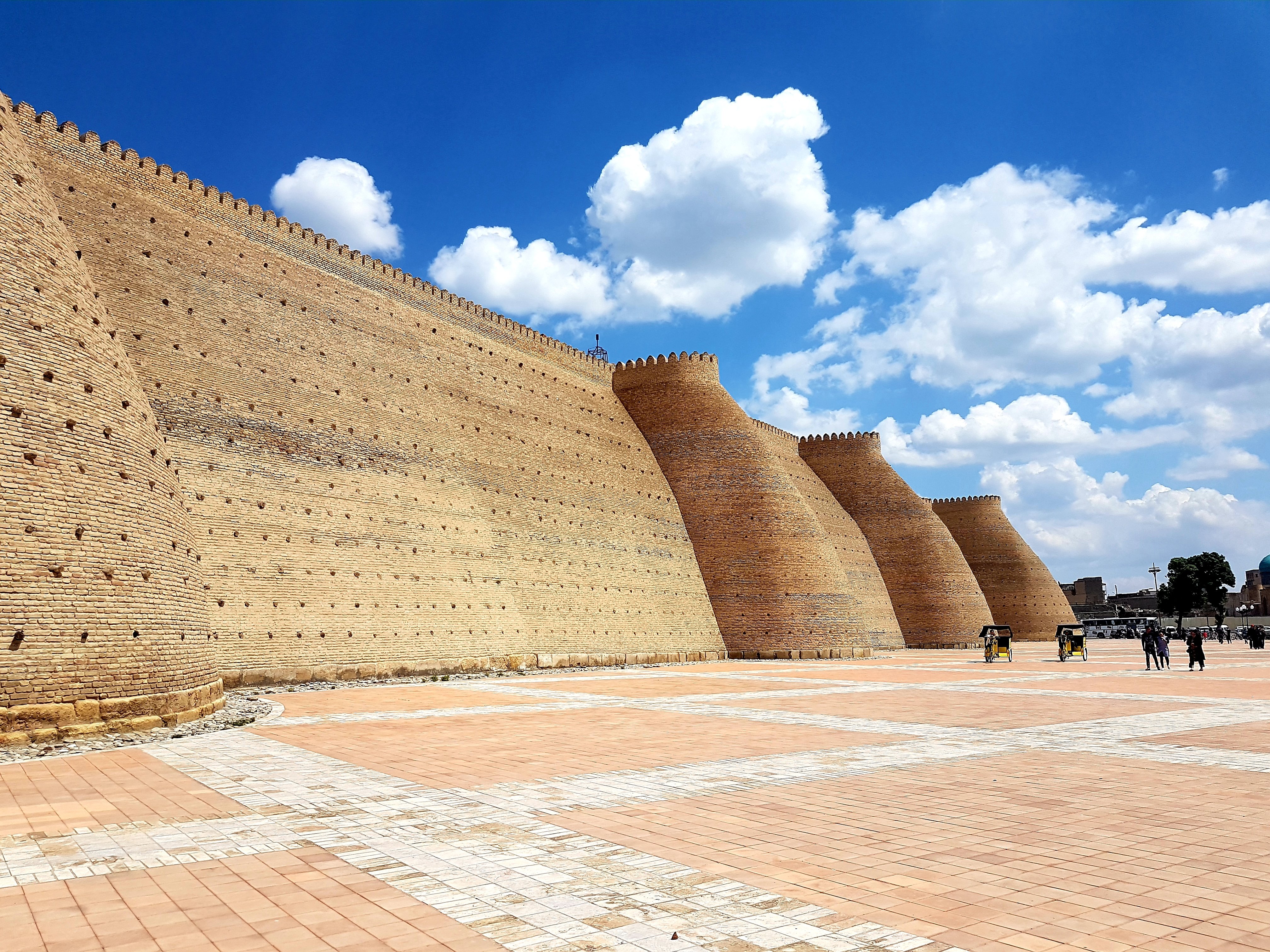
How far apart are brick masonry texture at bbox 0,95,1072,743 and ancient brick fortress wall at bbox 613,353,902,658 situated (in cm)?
9

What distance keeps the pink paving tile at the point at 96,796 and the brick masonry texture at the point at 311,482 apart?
1601 mm

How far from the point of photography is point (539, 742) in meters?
9.30

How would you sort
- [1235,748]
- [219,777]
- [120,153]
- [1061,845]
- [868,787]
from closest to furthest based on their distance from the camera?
[1061,845]
[868,787]
[219,777]
[1235,748]
[120,153]

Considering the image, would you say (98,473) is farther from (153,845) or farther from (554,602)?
(554,602)

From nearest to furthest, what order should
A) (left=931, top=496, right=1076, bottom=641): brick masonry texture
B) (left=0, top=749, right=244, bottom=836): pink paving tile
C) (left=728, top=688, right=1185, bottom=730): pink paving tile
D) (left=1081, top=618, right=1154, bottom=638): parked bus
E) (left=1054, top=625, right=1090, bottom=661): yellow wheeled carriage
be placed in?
(left=0, top=749, right=244, bottom=836): pink paving tile, (left=728, top=688, right=1185, bottom=730): pink paving tile, (left=1054, top=625, right=1090, bottom=661): yellow wheeled carriage, (left=931, top=496, right=1076, bottom=641): brick masonry texture, (left=1081, top=618, right=1154, bottom=638): parked bus

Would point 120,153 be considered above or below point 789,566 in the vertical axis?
above

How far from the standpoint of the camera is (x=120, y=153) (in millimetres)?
17531

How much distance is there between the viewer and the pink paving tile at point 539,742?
7.70m

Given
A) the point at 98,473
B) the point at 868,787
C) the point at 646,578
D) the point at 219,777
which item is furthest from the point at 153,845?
the point at 646,578

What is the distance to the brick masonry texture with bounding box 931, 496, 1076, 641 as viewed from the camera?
48.6 metres

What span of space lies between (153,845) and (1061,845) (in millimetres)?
5110

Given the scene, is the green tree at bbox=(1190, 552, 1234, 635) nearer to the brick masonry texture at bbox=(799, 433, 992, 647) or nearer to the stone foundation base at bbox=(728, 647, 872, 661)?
the brick masonry texture at bbox=(799, 433, 992, 647)

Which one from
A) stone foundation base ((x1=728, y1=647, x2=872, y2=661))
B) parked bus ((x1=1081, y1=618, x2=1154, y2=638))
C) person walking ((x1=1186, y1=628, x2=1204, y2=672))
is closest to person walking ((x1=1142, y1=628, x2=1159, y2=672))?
person walking ((x1=1186, y1=628, x2=1204, y2=672))

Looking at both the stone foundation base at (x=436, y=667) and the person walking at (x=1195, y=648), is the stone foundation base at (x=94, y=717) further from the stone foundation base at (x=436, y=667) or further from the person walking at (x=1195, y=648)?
the person walking at (x=1195, y=648)
